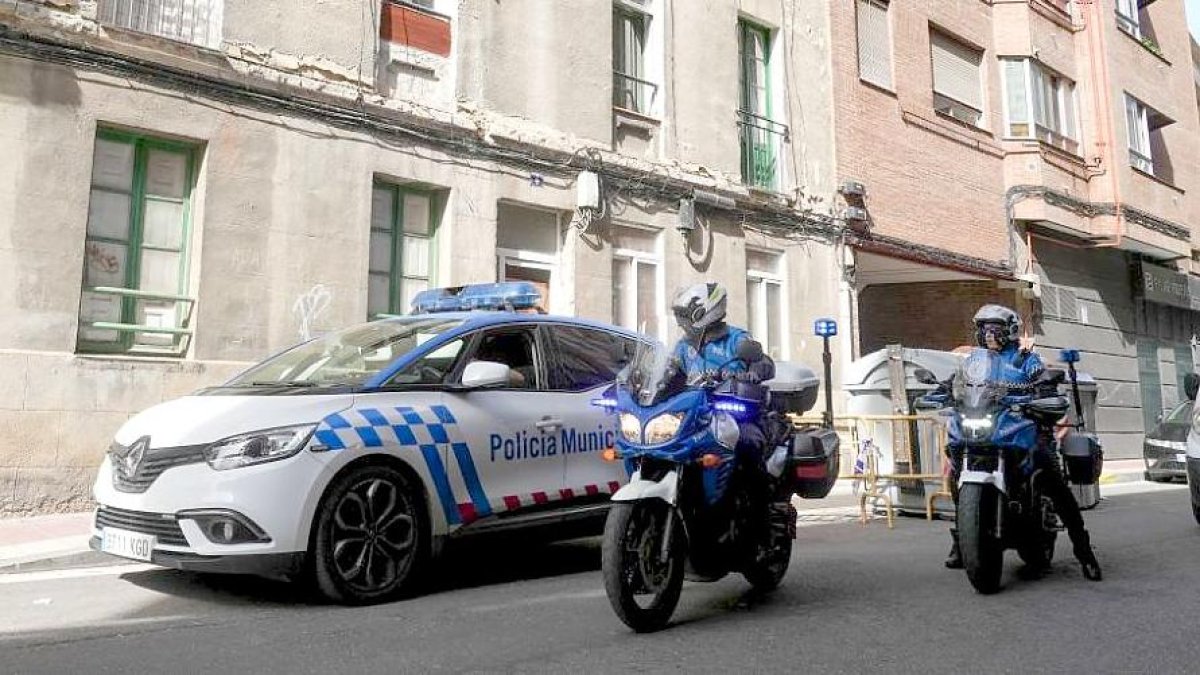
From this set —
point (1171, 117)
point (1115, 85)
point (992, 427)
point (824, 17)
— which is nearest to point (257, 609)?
point (992, 427)

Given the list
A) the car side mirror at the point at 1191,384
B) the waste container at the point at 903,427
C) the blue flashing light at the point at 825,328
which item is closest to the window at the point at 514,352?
the waste container at the point at 903,427

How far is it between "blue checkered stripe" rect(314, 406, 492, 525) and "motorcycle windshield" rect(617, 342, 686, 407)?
3.89 ft

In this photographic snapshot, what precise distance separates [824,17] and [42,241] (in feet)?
40.2

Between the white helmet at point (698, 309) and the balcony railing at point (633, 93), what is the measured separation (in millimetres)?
8093

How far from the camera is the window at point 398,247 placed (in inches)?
393

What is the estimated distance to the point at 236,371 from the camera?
8.77 meters

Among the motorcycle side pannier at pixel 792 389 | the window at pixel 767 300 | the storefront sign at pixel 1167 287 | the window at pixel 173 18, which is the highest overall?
the window at pixel 173 18

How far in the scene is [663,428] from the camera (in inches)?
163

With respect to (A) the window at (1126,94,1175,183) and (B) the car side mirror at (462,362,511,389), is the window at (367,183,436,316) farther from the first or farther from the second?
(A) the window at (1126,94,1175,183)

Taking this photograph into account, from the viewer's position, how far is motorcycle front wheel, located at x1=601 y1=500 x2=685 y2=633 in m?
3.92

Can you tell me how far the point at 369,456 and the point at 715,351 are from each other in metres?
1.91

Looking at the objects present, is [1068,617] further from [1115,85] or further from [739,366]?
[1115,85]

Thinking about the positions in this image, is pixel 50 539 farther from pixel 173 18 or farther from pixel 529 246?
pixel 529 246

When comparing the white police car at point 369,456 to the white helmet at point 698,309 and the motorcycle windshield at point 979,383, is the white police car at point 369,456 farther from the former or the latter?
the motorcycle windshield at point 979,383
